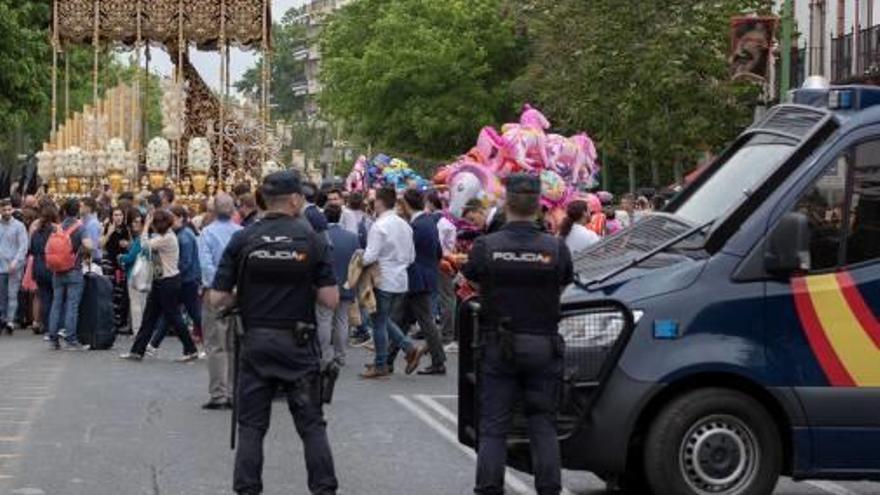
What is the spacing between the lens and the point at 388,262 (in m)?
18.5

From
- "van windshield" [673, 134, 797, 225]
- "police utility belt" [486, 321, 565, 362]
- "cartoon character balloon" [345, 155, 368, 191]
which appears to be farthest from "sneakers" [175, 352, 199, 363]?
"cartoon character balloon" [345, 155, 368, 191]

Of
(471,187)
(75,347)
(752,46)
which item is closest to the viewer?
(471,187)

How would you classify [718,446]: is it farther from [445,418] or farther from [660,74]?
[660,74]

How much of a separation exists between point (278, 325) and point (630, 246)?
7.08 ft

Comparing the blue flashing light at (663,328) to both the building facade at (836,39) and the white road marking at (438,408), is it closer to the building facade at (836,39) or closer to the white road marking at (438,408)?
the white road marking at (438,408)

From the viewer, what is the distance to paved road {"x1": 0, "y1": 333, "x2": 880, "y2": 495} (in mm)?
11703

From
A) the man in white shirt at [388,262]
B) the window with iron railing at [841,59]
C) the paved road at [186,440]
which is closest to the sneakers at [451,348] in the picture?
the paved road at [186,440]

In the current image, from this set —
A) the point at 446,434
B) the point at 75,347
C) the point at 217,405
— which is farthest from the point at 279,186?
the point at 75,347

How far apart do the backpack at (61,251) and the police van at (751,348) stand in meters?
12.5

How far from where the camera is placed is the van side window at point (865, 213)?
33.9 ft

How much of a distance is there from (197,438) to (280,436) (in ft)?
1.90

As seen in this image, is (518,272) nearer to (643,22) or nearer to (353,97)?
(643,22)

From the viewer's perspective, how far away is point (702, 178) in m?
11.4

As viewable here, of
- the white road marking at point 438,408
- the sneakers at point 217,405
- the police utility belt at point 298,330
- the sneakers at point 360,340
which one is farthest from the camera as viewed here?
the sneakers at point 360,340
